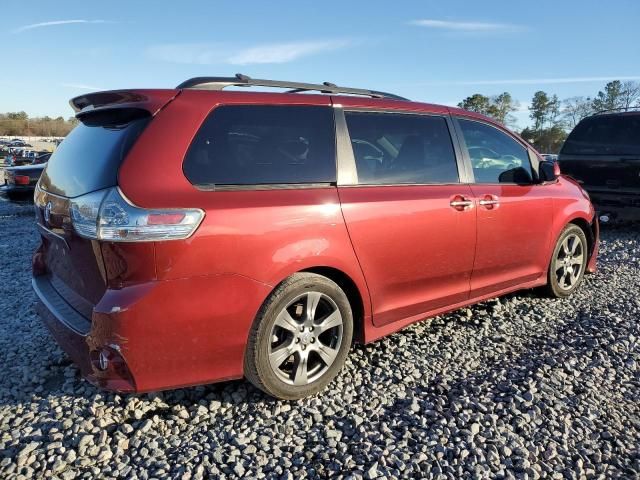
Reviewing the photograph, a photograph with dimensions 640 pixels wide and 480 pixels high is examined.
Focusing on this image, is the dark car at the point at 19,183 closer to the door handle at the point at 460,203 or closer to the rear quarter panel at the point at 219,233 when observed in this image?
the rear quarter panel at the point at 219,233

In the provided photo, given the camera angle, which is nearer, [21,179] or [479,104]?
[21,179]

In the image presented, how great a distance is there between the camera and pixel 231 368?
2.62m

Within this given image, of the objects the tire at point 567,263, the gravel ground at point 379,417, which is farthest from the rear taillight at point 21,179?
the tire at point 567,263

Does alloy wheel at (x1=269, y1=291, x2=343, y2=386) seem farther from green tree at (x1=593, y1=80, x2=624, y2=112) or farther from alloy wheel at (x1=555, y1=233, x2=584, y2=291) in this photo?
green tree at (x1=593, y1=80, x2=624, y2=112)

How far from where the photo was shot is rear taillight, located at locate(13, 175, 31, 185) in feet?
35.5

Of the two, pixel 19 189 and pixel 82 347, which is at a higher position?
pixel 19 189

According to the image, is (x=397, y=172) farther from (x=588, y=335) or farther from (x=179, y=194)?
(x=588, y=335)

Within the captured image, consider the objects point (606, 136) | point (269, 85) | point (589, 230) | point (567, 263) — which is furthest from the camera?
point (606, 136)

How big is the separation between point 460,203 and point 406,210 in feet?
1.87

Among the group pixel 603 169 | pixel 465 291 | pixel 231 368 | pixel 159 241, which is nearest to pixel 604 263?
pixel 603 169

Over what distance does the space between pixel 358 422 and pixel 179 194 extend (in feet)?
4.94

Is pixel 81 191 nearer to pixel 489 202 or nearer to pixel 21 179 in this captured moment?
pixel 489 202

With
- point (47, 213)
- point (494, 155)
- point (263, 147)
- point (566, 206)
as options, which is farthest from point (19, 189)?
point (566, 206)

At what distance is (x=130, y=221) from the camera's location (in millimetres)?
2270
